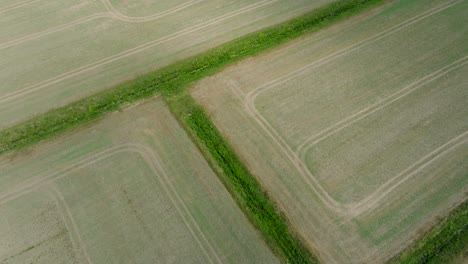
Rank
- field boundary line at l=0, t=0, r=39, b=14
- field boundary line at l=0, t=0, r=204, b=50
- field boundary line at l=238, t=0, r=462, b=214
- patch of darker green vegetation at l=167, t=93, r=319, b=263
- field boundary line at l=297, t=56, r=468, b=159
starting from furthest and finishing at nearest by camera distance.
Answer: field boundary line at l=0, t=0, r=39, b=14 → field boundary line at l=0, t=0, r=204, b=50 → field boundary line at l=297, t=56, r=468, b=159 → field boundary line at l=238, t=0, r=462, b=214 → patch of darker green vegetation at l=167, t=93, r=319, b=263

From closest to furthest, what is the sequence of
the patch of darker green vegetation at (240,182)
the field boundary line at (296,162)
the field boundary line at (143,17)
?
the patch of darker green vegetation at (240,182), the field boundary line at (296,162), the field boundary line at (143,17)

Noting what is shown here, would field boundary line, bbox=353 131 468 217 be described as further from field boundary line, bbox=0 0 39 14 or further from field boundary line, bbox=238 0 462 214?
field boundary line, bbox=0 0 39 14

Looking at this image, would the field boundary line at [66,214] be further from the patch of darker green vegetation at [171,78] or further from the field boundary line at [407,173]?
the field boundary line at [407,173]

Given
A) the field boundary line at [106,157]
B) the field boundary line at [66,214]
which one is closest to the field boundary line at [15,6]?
the field boundary line at [106,157]

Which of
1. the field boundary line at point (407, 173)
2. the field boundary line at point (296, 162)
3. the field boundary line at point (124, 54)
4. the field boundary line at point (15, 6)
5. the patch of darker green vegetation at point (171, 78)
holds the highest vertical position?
the field boundary line at point (15, 6)

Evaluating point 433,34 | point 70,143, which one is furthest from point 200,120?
point 433,34

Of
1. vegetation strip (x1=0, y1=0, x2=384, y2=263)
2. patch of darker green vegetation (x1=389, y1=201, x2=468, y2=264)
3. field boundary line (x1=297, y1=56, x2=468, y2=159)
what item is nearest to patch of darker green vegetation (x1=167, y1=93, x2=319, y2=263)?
vegetation strip (x1=0, y1=0, x2=384, y2=263)

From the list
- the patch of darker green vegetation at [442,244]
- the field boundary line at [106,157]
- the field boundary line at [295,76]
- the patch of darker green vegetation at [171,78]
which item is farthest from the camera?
the patch of darker green vegetation at [171,78]
